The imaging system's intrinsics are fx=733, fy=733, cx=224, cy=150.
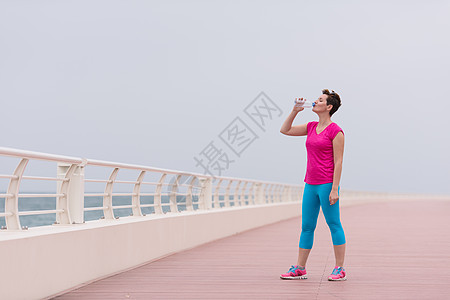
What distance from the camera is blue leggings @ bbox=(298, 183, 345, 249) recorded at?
24.0 ft

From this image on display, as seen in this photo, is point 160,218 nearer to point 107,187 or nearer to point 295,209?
point 107,187

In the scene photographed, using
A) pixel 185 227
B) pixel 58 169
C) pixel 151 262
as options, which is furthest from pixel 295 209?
pixel 58 169

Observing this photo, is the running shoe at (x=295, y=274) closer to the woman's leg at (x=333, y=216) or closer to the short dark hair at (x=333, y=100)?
the woman's leg at (x=333, y=216)

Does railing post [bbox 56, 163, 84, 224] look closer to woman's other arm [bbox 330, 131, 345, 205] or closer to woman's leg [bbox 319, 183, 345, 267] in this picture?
woman's leg [bbox 319, 183, 345, 267]

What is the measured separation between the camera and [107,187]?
8.89 metres

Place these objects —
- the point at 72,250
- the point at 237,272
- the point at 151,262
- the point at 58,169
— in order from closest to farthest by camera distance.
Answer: the point at 72,250 → the point at 58,169 → the point at 237,272 → the point at 151,262

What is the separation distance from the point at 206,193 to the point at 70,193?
7.29 m

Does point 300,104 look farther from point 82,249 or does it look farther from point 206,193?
point 206,193

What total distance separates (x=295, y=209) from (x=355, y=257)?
1775 centimetres

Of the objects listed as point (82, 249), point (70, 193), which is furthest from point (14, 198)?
point (70, 193)

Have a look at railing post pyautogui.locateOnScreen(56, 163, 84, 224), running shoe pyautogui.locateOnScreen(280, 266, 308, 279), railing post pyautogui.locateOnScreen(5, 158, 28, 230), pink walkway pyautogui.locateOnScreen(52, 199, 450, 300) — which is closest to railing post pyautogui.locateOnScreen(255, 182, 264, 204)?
pink walkway pyautogui.locateOnScreen(52, 199, 450, 300)

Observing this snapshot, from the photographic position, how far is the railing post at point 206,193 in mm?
14734

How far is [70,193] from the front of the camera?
25.1 feet

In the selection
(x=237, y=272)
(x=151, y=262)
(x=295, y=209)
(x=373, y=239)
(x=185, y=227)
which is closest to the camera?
(x=237, y=272)
